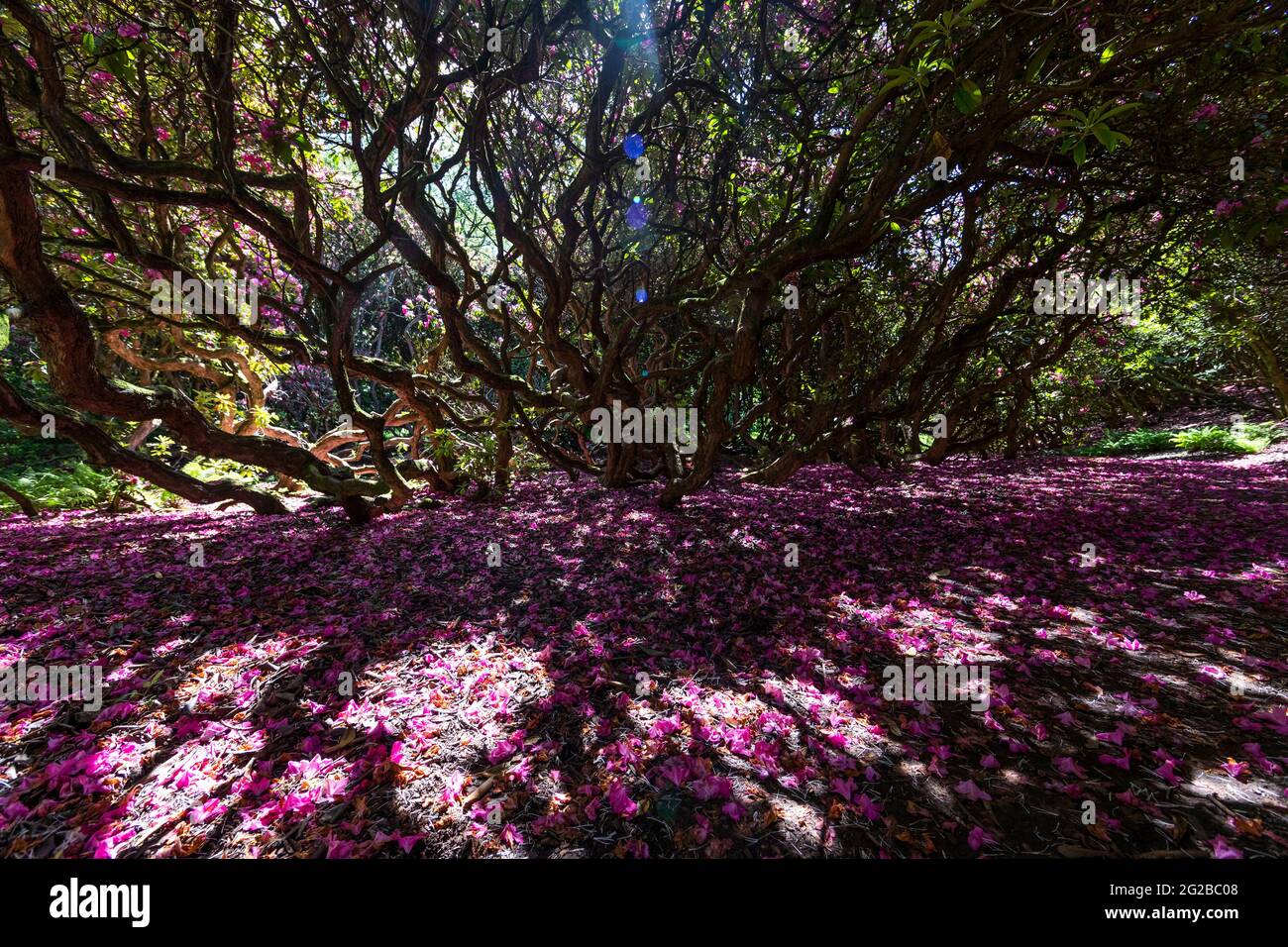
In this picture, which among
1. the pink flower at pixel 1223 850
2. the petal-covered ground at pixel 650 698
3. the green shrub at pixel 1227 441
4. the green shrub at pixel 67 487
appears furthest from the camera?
the green shrub at pixel 1227 441

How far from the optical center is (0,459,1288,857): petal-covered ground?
175 cm

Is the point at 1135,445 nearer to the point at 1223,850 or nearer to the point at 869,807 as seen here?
the point at 1223,850

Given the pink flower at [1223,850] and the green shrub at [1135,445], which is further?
the green shrub at [1135,445]

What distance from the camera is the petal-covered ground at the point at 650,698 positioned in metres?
1.75

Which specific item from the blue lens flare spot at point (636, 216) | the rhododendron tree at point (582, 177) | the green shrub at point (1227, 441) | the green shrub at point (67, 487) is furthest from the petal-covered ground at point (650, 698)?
the green shrub at point (1227, 441)

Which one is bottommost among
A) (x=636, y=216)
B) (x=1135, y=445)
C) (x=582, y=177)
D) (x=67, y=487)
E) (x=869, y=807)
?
(x=869, y=807)

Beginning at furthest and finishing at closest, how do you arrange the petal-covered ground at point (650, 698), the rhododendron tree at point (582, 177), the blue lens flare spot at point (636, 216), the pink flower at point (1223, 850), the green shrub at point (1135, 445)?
the green shrub at point (1135, 445), the blue lens flare spot at point (636, 216), the rhododendron tree at point (582, 177), the petal-covered ground at point (650, 698), the pink flower at point (1223, 850)

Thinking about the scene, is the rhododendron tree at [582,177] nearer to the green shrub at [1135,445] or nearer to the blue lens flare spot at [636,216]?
the blue lens flare spot at [636,216]

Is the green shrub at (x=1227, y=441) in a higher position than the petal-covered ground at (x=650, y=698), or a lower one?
higher

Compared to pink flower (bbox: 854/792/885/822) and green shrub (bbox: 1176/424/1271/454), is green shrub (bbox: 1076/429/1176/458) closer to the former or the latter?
green shrub (bbox: 1176/424/1271/454)

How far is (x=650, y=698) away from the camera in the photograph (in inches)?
101

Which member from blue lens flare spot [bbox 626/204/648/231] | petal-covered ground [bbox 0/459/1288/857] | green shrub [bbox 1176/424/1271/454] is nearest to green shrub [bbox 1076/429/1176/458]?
green shrub [bbox 1176/424/1271/454]

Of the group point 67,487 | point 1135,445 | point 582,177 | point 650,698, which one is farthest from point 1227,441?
point 67,487
